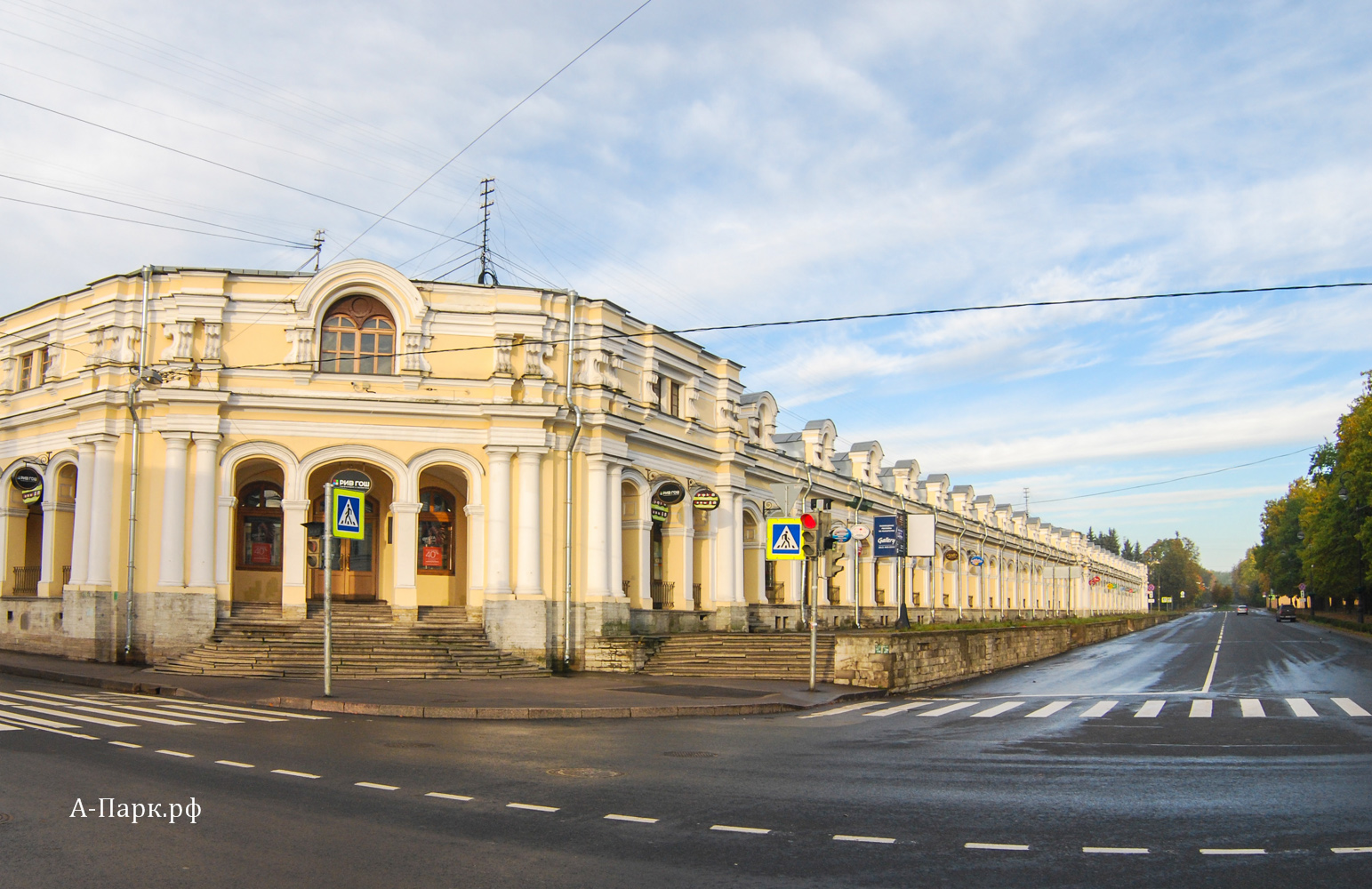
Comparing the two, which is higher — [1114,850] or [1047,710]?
[1114,850]

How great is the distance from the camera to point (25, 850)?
7.05 metres

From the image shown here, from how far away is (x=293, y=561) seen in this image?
25828 mm

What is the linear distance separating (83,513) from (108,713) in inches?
543

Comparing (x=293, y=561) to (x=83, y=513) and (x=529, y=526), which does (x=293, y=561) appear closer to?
(x=529, y=526)

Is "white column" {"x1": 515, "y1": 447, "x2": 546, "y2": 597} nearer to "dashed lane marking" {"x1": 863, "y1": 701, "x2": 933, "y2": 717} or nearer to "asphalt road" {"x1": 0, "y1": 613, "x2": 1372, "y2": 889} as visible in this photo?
"asphalt road" {"x1": 0, "y1": 613, "x2": 1372, "y2": 889}

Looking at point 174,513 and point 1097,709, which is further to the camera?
Result: point 174,513

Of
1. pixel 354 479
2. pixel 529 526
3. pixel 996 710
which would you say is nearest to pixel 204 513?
pixel 354 479

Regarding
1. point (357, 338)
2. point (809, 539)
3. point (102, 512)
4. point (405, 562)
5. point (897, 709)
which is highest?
point (357, 338)

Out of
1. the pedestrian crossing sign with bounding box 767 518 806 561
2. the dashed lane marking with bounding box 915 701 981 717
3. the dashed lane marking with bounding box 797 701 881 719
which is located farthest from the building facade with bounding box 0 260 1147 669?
the dashed lane marking with bounding box 915 701 981 717

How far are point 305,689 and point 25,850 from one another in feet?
42.1

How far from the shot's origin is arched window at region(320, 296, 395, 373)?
88.2 ft

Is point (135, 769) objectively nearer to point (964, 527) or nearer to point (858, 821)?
point (858, 821)

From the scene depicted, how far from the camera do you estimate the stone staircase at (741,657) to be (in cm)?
2442

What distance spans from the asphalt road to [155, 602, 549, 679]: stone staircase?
6636 millimetres
